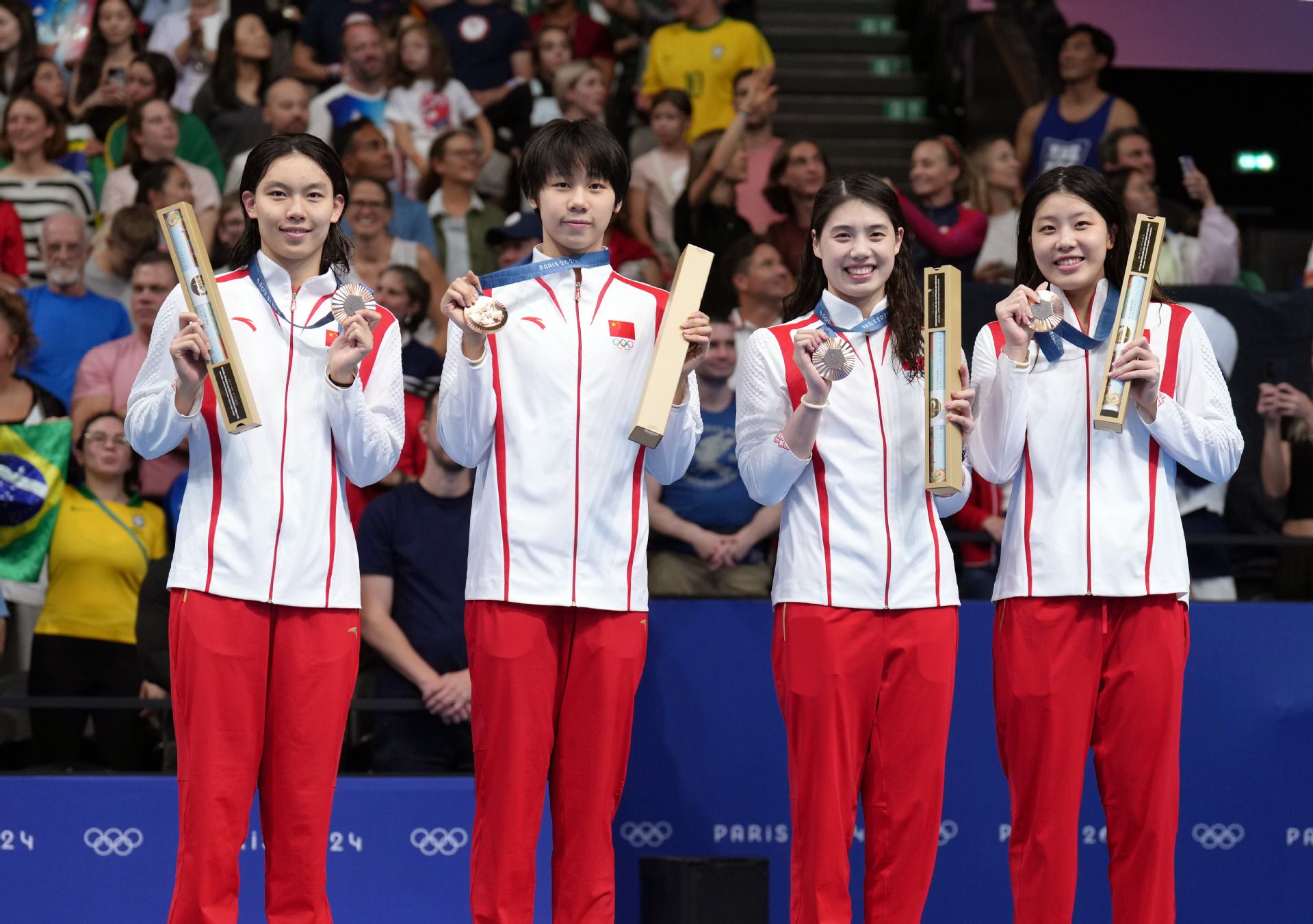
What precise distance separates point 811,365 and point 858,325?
0.32m

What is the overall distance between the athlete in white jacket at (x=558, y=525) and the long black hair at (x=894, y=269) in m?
0.51

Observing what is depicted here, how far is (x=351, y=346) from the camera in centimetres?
354

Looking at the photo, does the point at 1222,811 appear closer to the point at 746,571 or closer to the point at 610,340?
the point at 746,571

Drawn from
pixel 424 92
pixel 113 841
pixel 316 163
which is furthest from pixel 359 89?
pixel 113 841

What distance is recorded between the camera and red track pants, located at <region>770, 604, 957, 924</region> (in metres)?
3.65

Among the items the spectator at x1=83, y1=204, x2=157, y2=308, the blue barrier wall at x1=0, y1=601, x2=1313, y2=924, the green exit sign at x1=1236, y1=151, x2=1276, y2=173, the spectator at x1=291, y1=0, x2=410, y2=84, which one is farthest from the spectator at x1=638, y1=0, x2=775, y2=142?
the blue barrier wall at x1=0, y1=601, x2=1313, y2=924


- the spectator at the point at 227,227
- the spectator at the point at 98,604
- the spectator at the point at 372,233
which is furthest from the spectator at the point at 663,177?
the spectator at the point at 98,604

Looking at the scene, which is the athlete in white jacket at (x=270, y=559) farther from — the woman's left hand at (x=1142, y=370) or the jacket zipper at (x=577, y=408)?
the woman's left hand at (x=1142, y=370)

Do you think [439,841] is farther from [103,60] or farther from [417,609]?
[103,60]

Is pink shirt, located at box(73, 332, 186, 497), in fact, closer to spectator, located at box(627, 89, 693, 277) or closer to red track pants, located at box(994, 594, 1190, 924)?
spectator, located at box(627, 89, 693, 277)

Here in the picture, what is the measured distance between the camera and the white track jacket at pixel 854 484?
3701 mm

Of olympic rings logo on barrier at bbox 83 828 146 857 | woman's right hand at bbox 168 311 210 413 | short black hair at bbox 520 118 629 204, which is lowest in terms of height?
olympic rings logo on barrier at bbox 83 828 146 857

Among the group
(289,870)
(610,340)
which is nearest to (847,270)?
(610,340)

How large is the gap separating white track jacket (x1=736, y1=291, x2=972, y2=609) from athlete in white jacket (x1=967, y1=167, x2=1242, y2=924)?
0.64 ft
